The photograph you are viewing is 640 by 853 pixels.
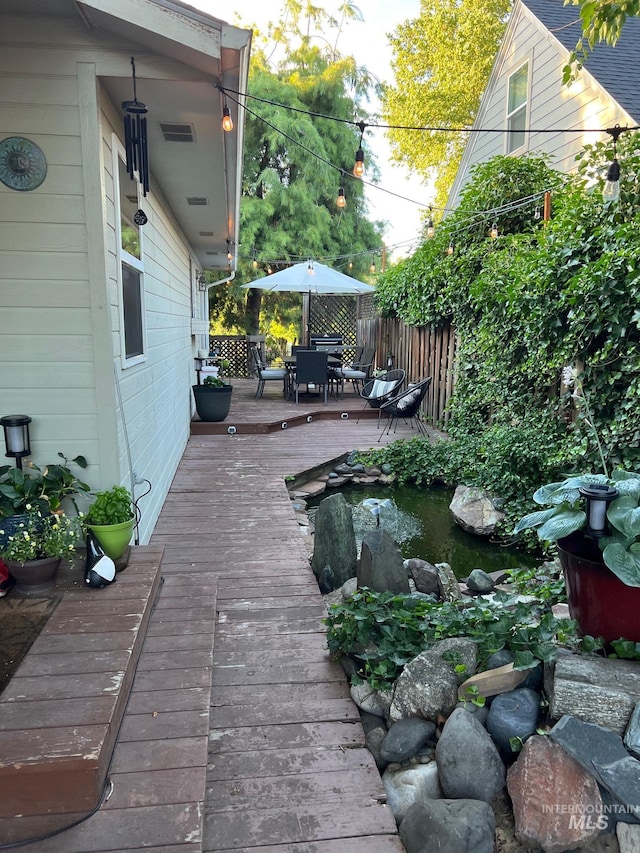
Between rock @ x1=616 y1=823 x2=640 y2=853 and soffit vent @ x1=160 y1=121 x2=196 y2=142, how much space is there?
11.7 ft

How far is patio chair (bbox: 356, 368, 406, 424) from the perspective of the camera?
25.1 ft

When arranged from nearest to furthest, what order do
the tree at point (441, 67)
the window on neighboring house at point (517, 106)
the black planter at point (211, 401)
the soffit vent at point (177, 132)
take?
1. the soffit vent at point (177, 132)
2. the black planter at point (211, 401)
3. the window on neighboring house at point (517, 106)
4. the tree at point (441, 67)

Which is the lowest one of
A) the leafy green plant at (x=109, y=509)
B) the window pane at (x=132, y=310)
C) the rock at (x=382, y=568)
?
the rock at (x=382, y=568)

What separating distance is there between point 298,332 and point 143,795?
15.3 m

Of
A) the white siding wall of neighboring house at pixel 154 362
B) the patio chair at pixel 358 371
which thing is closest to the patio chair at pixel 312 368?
the patio chair at pixel 358 371

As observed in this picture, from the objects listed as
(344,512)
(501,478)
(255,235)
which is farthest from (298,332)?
(344,512)

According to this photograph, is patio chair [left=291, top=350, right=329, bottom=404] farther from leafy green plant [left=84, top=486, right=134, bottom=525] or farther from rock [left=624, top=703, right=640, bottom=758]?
rock [left=624, top=703, right=640, bottom=758]

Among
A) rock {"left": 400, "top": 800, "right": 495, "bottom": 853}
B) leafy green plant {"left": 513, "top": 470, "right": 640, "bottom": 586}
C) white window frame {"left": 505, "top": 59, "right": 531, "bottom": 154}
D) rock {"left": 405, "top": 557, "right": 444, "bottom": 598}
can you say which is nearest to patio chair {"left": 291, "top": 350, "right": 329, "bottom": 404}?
white window frame {"left": 505, "top": 59, "right": 531, "bottom": 154}

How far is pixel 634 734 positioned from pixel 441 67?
15.6 m

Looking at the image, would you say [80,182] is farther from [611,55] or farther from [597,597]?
[611,55]

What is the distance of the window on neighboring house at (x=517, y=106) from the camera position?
314 inches

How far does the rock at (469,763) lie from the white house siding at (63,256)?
185cm

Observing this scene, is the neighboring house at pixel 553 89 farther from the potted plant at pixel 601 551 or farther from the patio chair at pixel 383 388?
the potted plant at pixel 601 551

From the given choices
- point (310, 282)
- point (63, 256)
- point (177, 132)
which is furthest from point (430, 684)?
point (310, 282)
